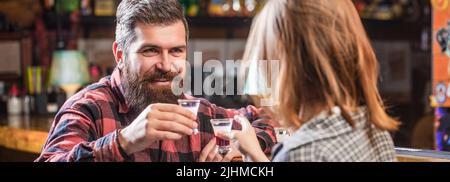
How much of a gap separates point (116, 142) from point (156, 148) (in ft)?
0.54

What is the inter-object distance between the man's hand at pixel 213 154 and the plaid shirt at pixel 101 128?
0.09 feet

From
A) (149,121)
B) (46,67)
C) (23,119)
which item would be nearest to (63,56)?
(23,119)

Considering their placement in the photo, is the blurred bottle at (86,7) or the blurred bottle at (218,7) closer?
the blurred bottle at (86,7)

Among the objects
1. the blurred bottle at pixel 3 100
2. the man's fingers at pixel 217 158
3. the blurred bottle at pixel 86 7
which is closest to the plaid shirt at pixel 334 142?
the man's fingers at pixel 217 158

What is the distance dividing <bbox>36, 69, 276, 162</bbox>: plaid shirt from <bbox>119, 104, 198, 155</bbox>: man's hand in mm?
69

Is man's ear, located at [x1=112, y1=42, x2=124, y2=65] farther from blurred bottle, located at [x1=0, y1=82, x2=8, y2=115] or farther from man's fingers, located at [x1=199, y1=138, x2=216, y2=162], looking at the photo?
blurred bottle, located at [x1=0, y1=82, x2=8, y2=115]

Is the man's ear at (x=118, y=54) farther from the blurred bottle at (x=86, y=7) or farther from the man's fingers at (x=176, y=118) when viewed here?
the blurred bottle at (x=86, y=7)

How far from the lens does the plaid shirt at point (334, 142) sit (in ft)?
4.46

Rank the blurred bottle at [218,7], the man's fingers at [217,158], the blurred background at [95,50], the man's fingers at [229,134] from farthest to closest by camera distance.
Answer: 1. the blurred bottle at [218,7]
2. the blurred background at [95,50]
3. the man's fingers at [217,158]
4. the man's fingers at [229,134]

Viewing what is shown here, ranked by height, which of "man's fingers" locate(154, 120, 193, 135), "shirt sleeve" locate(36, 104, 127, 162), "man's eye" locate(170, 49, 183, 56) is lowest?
Result: "shirt sleeve" locate(36, 104, 127, 162)

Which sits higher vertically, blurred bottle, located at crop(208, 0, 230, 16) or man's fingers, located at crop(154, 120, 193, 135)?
blurred bottle, located at crop(208, 0, 230, 16)

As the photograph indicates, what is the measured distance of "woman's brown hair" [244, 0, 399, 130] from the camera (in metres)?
1.39

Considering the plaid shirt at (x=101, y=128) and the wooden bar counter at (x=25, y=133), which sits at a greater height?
the plaid shirt at (x=101, y=128)

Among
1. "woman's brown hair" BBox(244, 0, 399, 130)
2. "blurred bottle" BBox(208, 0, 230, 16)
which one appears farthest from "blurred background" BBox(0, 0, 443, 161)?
"woman's brown hair" BBox(244, 0, 399, 130)
